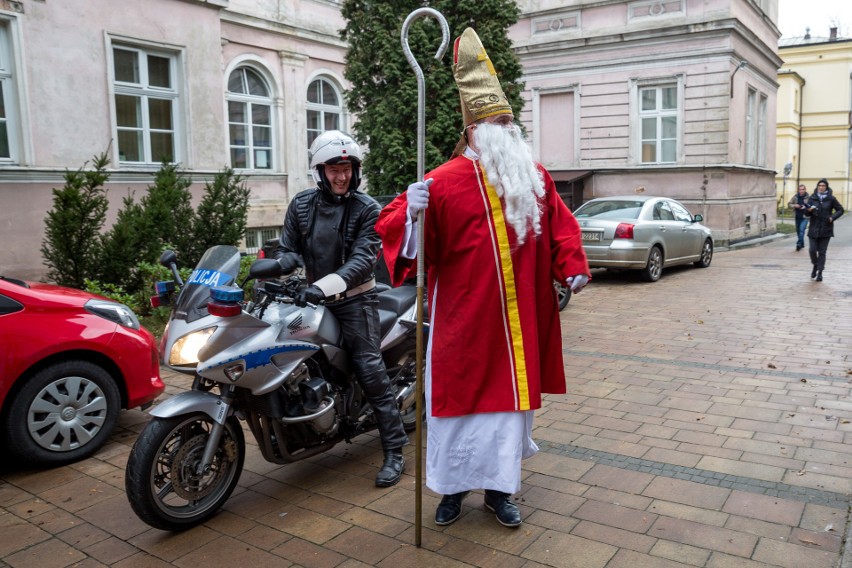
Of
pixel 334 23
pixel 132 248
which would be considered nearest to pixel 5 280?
pixel 132 248

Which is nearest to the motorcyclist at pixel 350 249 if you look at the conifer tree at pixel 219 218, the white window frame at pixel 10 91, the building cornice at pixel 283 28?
the conifer tree at pixel 219 218

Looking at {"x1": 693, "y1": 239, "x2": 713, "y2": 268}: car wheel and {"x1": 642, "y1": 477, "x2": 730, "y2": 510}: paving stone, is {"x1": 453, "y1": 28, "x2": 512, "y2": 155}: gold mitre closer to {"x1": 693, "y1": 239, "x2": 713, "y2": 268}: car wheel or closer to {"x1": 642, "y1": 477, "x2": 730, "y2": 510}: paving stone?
{"x1": 642, "y1": 477, "x2": 730, "y2": 510}: paving stone

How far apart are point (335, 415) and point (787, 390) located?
3884 mm

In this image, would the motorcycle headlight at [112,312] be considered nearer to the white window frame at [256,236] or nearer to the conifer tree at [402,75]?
the conifer tree at [402,75]

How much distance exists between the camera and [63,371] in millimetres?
4672

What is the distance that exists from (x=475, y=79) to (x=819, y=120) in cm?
5068

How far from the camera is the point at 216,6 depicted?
14.5 metres

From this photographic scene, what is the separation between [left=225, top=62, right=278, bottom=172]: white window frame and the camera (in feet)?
53.2

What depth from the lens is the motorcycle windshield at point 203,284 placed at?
12.0ft

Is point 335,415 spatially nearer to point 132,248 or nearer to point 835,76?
point 132,248

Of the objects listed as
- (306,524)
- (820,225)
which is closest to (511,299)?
(306,524)

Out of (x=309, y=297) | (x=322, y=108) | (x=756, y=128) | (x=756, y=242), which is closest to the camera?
(x=309, y=297)

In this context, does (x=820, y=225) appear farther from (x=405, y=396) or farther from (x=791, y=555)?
(x=791, y=555)

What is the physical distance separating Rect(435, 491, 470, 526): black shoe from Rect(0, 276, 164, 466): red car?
2.40 m
